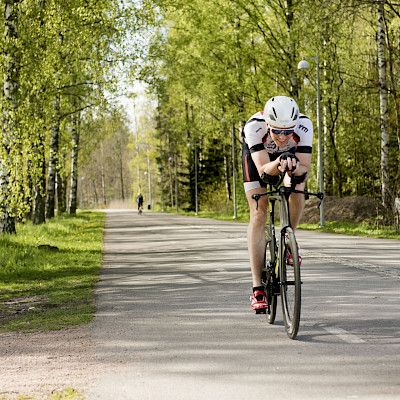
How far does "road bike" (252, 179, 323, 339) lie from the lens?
19.7 ft

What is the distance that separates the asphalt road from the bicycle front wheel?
143 mm

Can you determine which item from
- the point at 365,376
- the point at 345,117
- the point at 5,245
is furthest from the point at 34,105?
the point at 345,117

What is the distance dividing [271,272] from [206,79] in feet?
107

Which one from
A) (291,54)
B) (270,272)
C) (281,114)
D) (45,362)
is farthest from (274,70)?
(45,362)

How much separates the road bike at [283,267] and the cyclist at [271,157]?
7cm

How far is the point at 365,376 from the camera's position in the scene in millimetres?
4793

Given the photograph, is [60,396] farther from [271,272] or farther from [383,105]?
[383,105]

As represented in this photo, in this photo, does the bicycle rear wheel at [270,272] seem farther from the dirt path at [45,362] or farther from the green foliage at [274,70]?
the green foliage at [274,70]

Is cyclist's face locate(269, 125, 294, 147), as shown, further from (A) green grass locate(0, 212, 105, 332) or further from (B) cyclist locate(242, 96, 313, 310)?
(A) green grass locate(0, 212, 105, 332)

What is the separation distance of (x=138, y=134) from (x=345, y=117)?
64.0 metres

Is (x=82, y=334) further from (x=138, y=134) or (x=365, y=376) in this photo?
(x=138, y=134)

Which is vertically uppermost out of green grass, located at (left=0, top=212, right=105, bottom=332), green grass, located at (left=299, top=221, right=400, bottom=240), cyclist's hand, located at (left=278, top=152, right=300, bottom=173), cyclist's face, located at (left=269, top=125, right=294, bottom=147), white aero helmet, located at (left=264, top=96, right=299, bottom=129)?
white aero helmet, located at (left=264, top=96, right=299, bottom=129)

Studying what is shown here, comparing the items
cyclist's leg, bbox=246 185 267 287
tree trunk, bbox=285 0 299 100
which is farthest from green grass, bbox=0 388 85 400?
tree trunk, bbox=285 0 299 100

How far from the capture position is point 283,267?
6.40 meters
